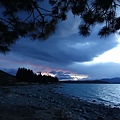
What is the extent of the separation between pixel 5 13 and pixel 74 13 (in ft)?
8.12

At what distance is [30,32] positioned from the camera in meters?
6.68

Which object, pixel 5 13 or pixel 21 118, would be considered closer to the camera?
pixel 5 13

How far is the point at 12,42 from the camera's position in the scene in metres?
6.59

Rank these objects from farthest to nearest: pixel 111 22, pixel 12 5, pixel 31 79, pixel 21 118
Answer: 1. pixel 31 79
2. pixel 21 118
3. pixel 111 22
4. pixel 12 5

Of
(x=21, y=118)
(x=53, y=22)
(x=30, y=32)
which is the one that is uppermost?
(x=53, y=22)

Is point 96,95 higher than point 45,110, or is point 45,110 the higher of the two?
point 45,110

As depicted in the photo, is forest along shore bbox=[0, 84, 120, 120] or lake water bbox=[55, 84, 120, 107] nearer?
forest along shore bbox=[0, 84, 120, 120]

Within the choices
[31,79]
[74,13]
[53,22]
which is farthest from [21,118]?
[31,79]

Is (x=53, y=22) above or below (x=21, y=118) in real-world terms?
above

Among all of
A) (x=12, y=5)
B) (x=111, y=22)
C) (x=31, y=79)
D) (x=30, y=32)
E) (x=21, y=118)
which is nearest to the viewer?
(x=12, y=5)

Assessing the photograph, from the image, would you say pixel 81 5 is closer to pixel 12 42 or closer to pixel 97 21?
pixel 97 21

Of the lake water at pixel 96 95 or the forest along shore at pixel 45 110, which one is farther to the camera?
the lake water at pixel 96 95

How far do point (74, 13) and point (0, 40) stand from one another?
2.92 m

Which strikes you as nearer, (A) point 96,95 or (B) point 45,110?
(B) point 45,110
